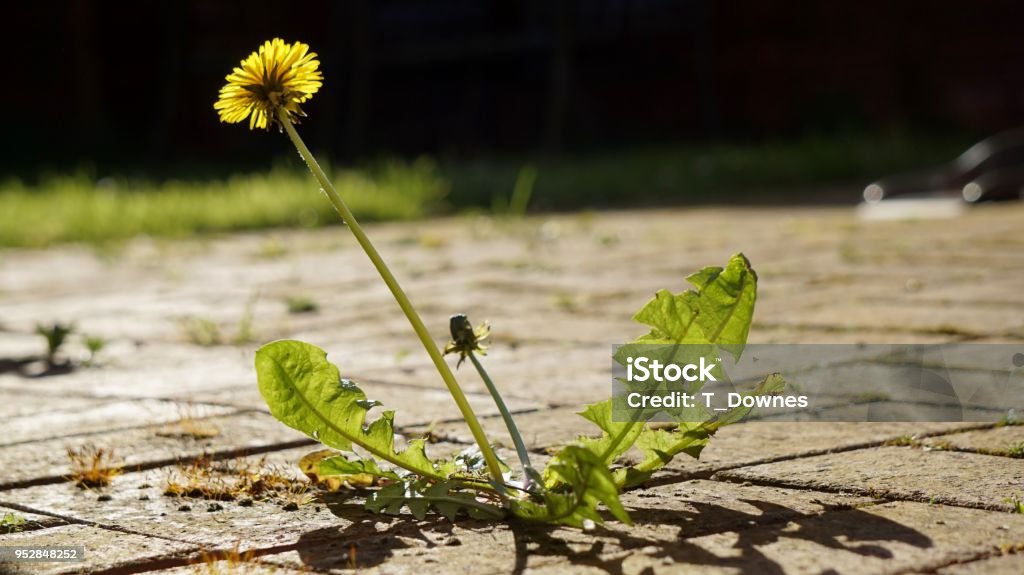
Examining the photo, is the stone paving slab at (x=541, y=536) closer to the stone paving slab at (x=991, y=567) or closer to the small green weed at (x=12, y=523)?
the stone paving slab at (x=991, y=567)

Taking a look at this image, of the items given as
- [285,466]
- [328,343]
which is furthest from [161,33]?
[285,466]

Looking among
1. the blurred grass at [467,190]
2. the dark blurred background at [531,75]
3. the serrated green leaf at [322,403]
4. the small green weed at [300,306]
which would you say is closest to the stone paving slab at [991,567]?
the serrated green leaf at [322,403]

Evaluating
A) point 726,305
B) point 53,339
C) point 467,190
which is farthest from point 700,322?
point 467,190

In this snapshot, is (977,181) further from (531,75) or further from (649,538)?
(531,75)

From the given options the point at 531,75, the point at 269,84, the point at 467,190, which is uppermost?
the point at 531,75

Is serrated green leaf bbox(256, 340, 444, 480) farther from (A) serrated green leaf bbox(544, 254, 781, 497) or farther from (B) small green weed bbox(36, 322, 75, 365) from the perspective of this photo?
(B) small green weed bbox(36, 322, 75, 365)

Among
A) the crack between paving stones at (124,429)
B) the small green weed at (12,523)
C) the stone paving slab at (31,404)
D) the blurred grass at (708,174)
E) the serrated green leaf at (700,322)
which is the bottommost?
the small green weed at (12,523)

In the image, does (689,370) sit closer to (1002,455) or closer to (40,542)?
(1002,455)
